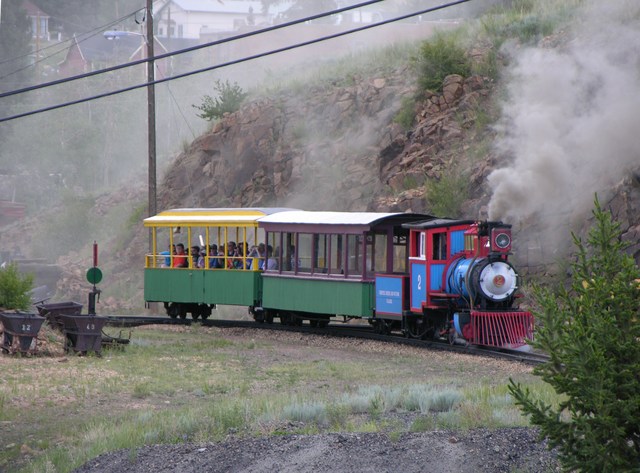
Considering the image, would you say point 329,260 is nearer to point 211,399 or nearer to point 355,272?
point 355,272

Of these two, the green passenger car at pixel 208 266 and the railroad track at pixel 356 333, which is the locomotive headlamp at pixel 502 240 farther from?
the green passenger car at pixel 208 266

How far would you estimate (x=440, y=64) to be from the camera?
3481 cm

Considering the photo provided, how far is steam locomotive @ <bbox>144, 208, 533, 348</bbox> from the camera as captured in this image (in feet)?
62.5

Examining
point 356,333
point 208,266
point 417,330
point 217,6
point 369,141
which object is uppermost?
point 217,6

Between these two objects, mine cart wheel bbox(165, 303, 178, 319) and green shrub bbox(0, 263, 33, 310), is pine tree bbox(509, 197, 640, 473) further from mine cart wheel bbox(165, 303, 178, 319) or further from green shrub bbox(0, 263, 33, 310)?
mine cart wheel bbox(165, 303, 178, 319)

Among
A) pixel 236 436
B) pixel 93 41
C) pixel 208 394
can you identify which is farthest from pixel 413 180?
pixel 93 41

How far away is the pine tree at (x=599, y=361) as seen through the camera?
7262 millimetres

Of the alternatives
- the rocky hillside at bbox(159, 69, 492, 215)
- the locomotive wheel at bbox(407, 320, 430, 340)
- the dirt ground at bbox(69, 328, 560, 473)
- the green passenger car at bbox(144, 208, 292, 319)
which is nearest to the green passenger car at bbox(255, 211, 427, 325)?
the green passenger car at bbox(144, 208, 292, 319)

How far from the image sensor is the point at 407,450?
9.45 m

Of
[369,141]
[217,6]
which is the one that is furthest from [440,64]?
[217,6]

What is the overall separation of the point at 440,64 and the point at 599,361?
2853 cm

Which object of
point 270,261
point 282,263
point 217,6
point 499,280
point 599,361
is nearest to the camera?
point 599,361

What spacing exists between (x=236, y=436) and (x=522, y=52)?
26.3m

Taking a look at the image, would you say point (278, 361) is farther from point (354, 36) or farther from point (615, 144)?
point (354, 36)
